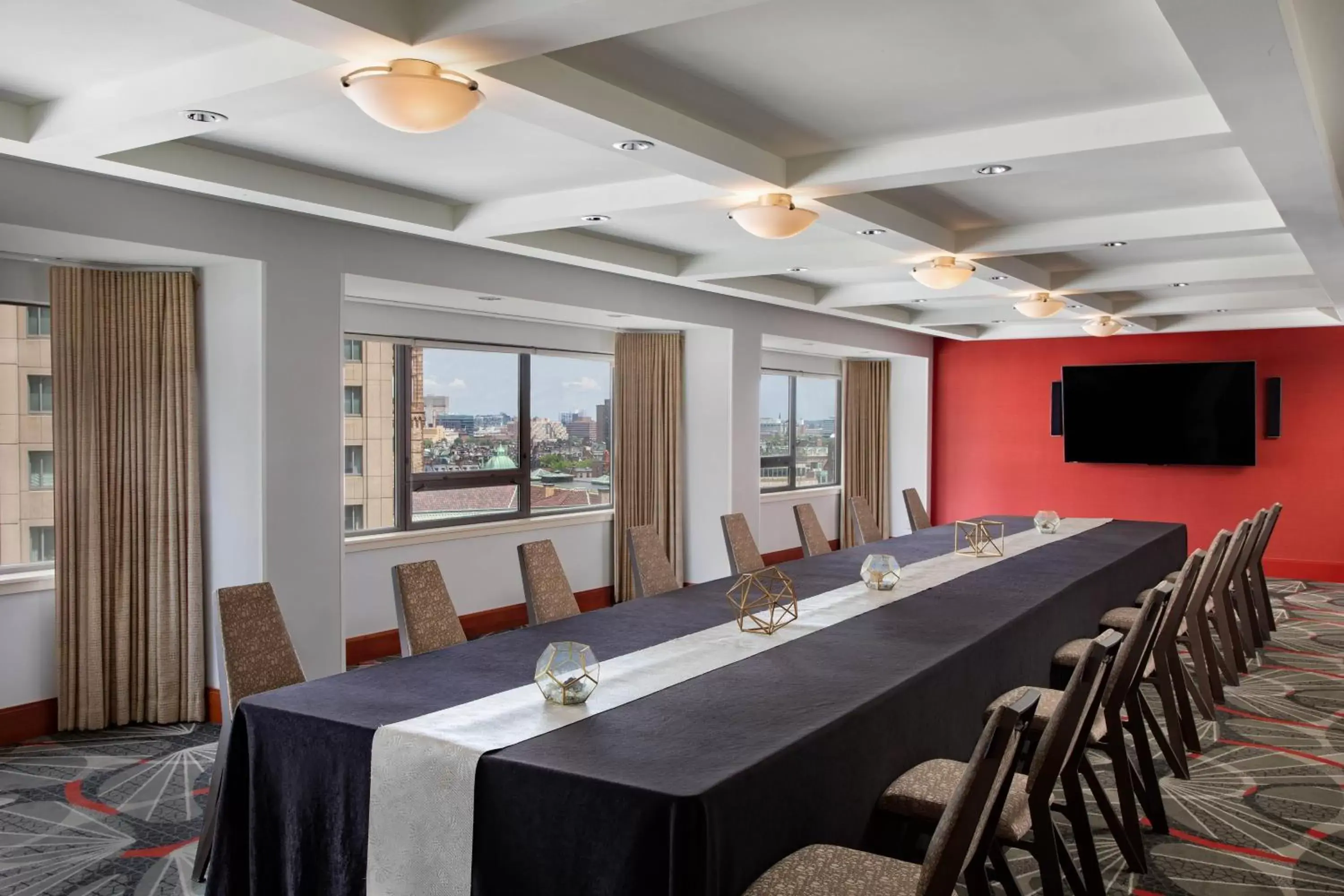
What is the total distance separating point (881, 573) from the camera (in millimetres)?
4609

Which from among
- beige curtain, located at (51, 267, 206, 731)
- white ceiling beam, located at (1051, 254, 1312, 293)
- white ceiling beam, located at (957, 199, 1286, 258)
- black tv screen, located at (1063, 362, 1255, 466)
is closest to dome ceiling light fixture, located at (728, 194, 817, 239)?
white ceiling beam, located at (957, 199, 1286, 258)

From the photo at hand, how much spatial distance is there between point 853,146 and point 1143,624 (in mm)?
2191

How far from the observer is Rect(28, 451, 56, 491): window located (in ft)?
16.5

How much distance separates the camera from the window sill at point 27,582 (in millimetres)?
4844

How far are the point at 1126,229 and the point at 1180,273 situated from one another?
205 centimetres

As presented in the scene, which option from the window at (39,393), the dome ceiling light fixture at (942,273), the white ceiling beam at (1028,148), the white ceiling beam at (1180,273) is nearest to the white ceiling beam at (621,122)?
the white ceiling beam at (1028,148)

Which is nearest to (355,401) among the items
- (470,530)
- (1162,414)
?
(470,530)

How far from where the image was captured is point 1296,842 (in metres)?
3.78

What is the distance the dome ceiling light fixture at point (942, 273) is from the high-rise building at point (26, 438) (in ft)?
15.5

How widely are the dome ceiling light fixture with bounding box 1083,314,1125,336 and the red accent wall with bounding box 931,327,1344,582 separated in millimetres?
1913

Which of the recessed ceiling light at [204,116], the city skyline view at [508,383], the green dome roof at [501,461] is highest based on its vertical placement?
the recessed ceiling light at [204,116]

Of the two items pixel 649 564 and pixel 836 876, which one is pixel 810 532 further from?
pixel 836 876

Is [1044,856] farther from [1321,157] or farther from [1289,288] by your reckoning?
[1289,288]

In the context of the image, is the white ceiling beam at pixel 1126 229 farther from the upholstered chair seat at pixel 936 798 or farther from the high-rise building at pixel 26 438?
the high-rise building at pixel 26 438
